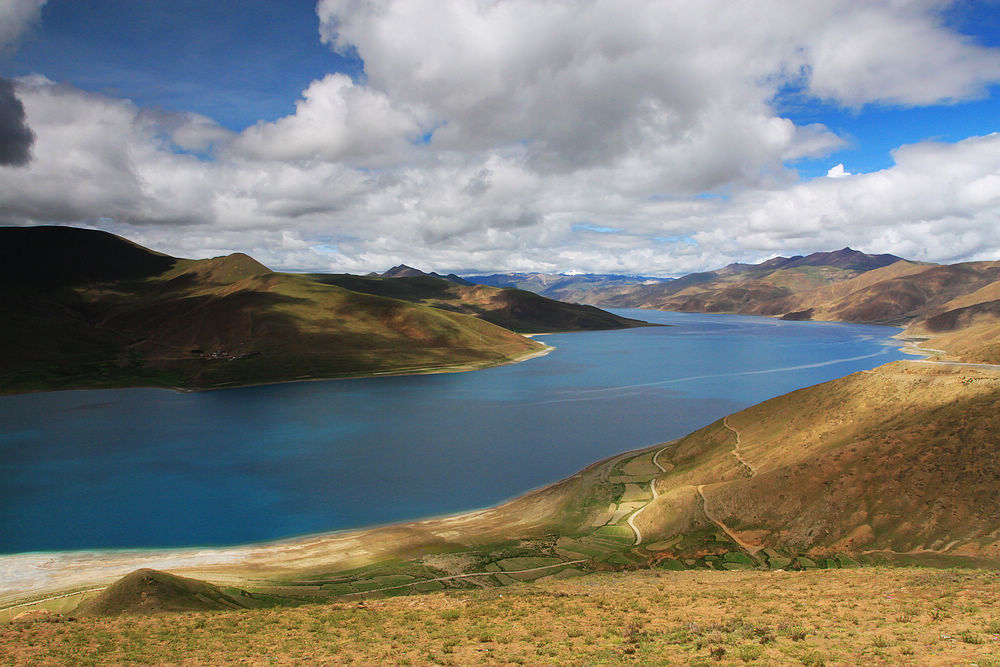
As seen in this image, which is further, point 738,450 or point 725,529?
point 738,450

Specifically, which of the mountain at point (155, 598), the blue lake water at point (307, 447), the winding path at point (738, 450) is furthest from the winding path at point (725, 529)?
the mountain at point (155, 598)

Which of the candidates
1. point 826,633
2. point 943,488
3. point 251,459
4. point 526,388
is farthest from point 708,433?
point 526,388

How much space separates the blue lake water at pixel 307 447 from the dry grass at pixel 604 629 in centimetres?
2548

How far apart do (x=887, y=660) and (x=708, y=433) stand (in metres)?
47.5

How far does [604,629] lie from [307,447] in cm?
6872

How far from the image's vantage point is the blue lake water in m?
55.4

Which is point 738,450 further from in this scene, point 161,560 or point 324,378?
point 324,378

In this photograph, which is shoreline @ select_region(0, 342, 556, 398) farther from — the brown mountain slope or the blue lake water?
the brown mountain slope

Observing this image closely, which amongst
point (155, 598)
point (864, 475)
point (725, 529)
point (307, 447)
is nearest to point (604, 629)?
point (725, 529)

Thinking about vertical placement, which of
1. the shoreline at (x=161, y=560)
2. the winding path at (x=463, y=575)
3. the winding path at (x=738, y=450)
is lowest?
the shoreline at (x=161, y=560)

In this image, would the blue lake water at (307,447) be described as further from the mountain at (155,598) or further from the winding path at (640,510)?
the mountain at (155,598)

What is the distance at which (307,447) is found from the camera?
82812mm

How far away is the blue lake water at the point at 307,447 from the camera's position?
55.4 metres

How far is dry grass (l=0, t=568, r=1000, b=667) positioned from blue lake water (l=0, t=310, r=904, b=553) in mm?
25481
